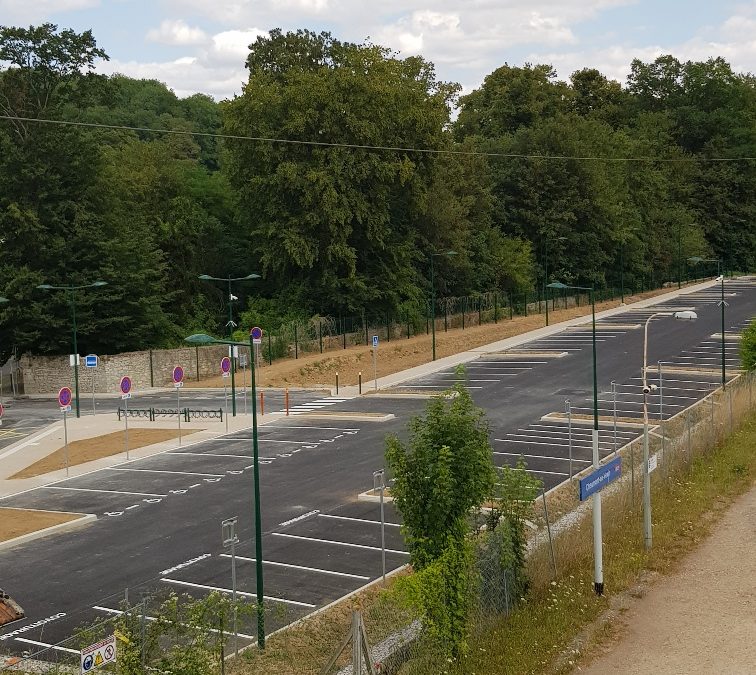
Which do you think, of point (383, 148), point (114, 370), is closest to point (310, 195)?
point (383, 148)

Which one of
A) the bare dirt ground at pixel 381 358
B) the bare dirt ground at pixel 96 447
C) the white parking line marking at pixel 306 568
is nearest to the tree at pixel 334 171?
the bare dirt ground at pixel 381 358

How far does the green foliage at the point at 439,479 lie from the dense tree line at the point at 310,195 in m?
24.3

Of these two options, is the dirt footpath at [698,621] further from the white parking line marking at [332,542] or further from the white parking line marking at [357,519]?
the white parking line marking at [357,519]

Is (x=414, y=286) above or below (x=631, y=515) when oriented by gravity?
above

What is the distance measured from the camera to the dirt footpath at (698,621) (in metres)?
14.8

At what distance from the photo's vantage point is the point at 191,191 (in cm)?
7319

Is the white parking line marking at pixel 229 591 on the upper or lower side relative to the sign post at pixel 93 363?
lower

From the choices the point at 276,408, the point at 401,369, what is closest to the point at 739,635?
the point at 276,408

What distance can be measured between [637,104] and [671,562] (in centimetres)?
9960

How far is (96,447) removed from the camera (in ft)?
117

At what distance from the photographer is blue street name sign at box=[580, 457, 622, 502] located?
54.9ft

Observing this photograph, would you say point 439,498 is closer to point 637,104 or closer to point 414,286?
point 414,286

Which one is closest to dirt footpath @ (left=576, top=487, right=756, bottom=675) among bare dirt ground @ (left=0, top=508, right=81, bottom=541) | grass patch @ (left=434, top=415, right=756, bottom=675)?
grass patch @ (left=434, top=415, right=756, bottom=675)

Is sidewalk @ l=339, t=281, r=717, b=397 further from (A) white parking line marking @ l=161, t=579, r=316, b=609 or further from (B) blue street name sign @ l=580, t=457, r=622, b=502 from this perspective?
(A) white parking line marking @ l=161, t=579, r=316, b=609
